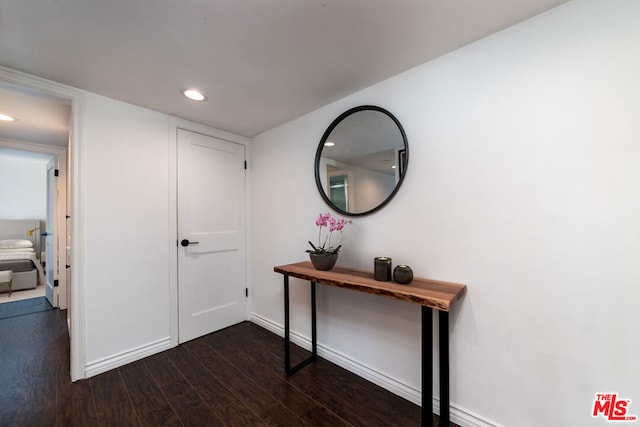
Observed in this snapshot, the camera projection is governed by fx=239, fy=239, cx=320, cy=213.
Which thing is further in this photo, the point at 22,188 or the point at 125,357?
the point at 22,188

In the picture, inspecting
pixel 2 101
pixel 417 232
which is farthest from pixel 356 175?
pixel 2 101

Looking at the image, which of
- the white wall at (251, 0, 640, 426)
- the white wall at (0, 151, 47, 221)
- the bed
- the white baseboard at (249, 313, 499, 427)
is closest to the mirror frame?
the white wall at (251, 0, 640, 426)

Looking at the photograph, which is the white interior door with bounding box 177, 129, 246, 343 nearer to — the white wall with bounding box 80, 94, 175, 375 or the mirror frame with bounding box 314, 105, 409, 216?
the white wall with bounding box 80, 94, 175, 375

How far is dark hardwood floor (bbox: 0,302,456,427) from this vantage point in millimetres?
1430

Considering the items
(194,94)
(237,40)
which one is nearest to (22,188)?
(194,94)

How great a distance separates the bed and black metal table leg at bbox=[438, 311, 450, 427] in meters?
6.12

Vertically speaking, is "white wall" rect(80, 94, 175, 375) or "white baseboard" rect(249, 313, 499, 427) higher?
"white wall" rect(80, 94, 175, 375)

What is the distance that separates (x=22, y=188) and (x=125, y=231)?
17.6ft

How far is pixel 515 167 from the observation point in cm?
123

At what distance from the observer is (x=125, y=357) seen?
1.98 metres

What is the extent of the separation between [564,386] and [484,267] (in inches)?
22.9

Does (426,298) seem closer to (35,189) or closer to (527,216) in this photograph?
(527,216)

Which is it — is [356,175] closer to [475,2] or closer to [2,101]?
[475,2]

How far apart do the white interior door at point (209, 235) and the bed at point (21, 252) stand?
154 inches
